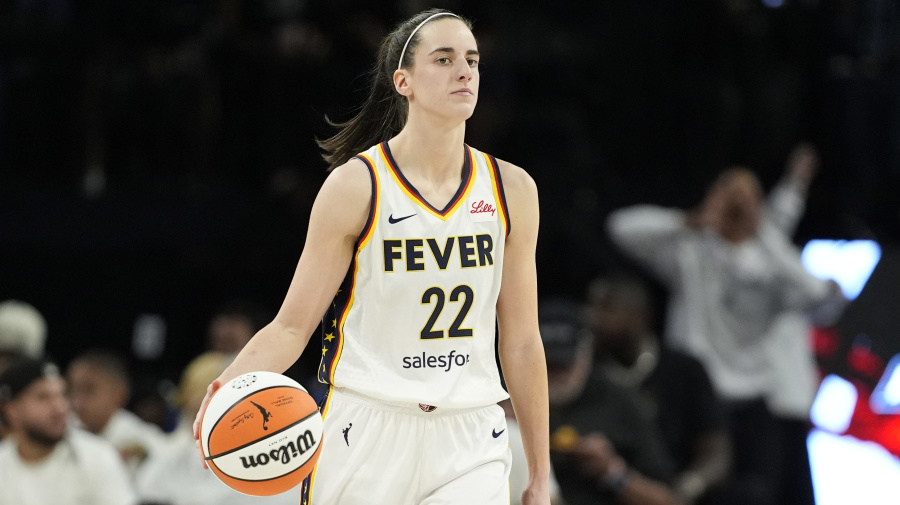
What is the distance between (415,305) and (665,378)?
14.6ft

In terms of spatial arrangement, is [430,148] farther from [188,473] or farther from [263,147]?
[263,147]

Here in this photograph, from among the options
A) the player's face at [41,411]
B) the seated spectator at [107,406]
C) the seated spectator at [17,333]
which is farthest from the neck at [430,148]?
the seated spectator at [107,406]

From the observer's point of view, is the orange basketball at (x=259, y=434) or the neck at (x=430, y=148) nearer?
the orange basketball at (x=259, y=434)

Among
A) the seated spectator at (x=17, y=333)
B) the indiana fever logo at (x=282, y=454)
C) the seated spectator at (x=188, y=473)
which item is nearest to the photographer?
the indiana fever logo at (x=282, y=454)

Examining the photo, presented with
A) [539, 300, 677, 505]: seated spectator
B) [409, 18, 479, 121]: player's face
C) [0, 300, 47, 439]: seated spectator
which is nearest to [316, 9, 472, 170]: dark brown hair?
[409, 18, 479, 121]: player's face

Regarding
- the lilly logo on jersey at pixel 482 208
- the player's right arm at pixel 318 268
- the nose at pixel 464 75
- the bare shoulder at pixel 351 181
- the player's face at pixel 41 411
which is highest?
the nose at pixel 464 75

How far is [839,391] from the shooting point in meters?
9.98

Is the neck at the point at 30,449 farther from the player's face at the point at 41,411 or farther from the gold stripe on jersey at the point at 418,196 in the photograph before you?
the gold stripe on jersey at the point at 418,196

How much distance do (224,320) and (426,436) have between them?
17.0ft

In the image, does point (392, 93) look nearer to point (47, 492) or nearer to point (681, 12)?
point (47, 492)

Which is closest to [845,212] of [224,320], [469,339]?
[224,320]

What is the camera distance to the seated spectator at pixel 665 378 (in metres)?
8.25

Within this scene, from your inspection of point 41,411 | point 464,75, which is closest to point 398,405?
point 464,75

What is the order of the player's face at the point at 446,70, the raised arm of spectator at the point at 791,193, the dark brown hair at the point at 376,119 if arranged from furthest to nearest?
the raised arm of spectator at the point at 791,193 < the dark brown hair at the point at 376,119 < the player's face at the point at 446,70
